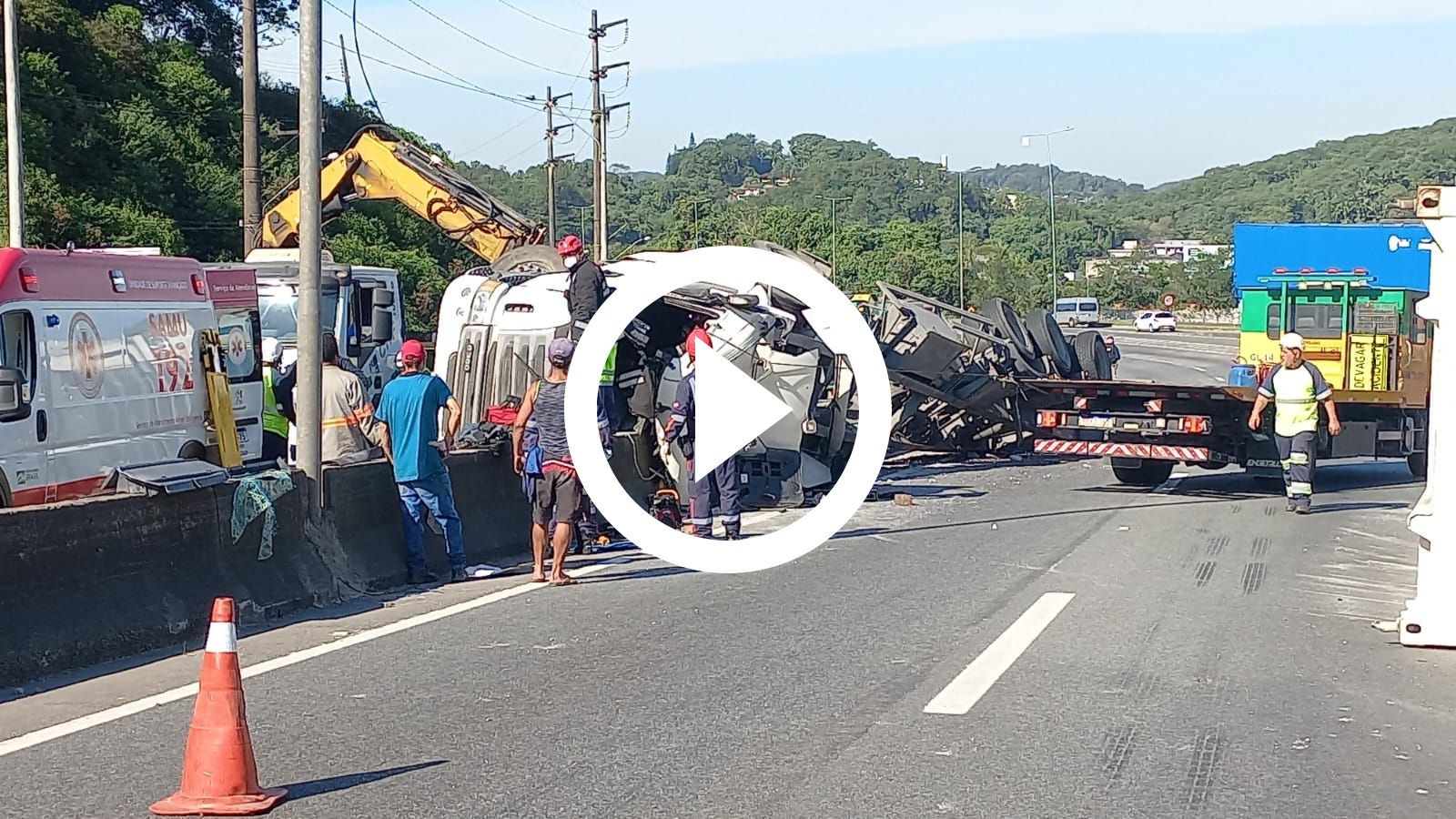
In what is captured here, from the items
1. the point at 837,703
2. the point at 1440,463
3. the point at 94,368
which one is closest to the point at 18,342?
the point at 94,368

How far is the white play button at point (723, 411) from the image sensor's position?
539 inches

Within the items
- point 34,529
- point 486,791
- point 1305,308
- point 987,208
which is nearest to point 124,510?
point 34,529

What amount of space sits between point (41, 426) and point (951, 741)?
24.7 feet

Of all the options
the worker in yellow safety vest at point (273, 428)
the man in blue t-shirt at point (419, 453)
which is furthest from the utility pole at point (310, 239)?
the worker in yellow safety vest at point (273, 428)

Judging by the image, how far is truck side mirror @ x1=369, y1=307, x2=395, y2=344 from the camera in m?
19.4

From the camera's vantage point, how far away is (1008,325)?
22.5 m

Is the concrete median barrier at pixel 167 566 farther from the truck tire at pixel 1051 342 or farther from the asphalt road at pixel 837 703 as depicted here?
the truck tire at pixel 1051 342

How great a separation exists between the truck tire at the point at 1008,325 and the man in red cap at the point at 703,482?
7.53 meters

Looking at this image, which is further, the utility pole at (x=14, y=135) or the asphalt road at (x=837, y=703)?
the utility pole at (x=14, y=135)

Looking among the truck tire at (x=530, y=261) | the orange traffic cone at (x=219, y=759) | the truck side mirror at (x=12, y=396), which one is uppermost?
the truck tire at (x=530, y=261)

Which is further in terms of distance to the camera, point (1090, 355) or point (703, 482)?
point (1090, 355)

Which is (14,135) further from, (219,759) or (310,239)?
(219,759)

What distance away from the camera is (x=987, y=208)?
15338 cm

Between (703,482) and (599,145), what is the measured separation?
3362 centimetres
